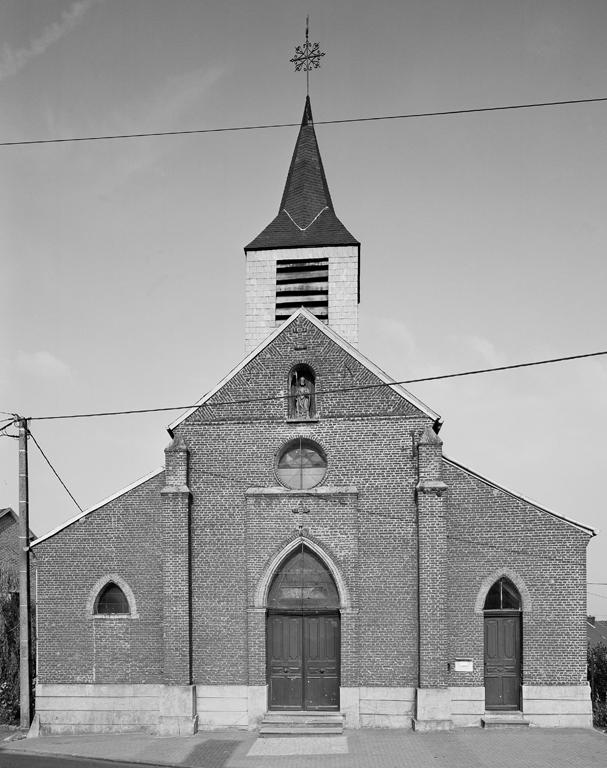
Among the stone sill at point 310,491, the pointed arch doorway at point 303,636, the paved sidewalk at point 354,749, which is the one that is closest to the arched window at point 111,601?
the paved sidewalk at point 354,749

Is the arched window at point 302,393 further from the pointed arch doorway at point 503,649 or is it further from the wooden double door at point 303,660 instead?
the pointed arch doorway at point 503,649

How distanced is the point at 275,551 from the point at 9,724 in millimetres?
7791

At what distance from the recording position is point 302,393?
697 inches

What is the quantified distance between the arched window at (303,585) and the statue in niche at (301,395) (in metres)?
3.18

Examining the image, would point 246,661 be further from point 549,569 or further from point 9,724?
point 549,569

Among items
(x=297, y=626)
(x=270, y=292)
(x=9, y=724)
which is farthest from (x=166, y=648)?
(x=270, y=292)

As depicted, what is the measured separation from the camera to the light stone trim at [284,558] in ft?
54.7

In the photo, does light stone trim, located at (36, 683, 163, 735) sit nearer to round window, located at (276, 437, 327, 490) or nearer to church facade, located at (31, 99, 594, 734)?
church facade, located at (31, 99, 594, 734)

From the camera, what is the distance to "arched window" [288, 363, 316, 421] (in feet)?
57.8

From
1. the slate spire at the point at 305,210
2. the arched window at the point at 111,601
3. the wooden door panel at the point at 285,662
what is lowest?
the wooden door panel at the point at 285,662

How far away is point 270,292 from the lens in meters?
21.4

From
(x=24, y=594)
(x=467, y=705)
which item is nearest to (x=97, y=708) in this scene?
(x=24, y=594)

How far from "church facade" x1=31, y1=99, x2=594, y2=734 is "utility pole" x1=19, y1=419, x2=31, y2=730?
354 mm

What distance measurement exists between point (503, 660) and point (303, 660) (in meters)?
4.58
